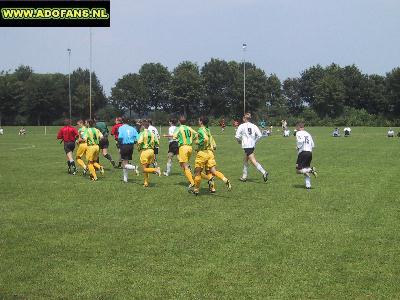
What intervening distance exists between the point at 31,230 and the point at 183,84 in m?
99.2

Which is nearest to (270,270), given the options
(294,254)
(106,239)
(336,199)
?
(294,254)

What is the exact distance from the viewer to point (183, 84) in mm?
107188

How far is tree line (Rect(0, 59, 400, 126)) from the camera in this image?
97000mm

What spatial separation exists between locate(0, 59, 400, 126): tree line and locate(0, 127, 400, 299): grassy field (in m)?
76.4

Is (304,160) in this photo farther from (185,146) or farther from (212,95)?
(212,95)

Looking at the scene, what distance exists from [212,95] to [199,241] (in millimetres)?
106272

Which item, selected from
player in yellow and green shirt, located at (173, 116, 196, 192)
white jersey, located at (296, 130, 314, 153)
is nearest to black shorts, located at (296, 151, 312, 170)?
white jersey, located at (296, 130, 314, 153)

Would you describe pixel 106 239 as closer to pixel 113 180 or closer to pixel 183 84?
pixel 113 180

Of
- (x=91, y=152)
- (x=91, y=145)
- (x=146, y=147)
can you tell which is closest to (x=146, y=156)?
(x=146, y=147)

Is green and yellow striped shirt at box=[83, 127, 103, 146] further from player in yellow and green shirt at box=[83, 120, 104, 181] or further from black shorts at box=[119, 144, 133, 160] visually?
black shorts at box=[119, 144, 133, 160]

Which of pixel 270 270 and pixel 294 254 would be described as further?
pixel 294 254

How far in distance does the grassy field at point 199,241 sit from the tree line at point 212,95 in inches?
3008

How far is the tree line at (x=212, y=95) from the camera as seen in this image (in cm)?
9700

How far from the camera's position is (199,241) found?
27.2ft
